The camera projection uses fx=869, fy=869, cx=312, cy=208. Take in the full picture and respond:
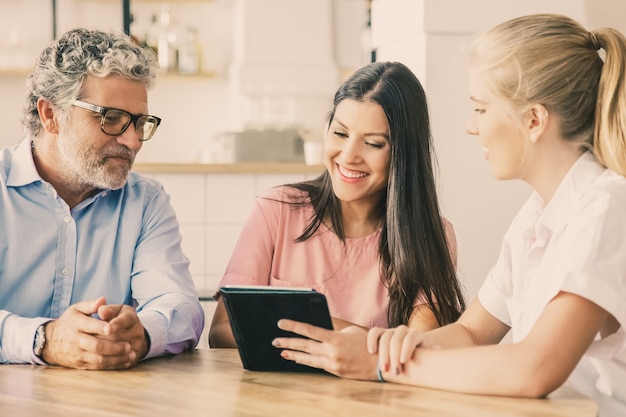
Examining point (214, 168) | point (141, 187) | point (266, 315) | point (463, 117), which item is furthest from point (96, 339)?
point (214, 168)

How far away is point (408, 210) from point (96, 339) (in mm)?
844

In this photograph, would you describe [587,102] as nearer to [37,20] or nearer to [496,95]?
[496,95]

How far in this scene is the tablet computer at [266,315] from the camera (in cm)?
139

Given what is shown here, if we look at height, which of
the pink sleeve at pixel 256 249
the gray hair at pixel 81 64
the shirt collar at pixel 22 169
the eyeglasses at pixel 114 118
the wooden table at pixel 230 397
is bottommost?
the wooden table at pixel 230 397

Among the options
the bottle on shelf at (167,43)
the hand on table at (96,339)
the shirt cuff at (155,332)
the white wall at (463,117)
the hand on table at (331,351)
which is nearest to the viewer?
the hand on table at (331,351)

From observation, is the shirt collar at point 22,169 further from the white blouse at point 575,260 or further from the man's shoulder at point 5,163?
the white blouse at point 575,260

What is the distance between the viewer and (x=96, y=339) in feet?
5.00

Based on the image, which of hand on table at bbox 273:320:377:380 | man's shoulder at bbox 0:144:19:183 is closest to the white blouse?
hand on table at bbox 273:320:377:380

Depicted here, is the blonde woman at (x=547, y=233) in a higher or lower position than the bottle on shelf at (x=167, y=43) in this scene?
lower

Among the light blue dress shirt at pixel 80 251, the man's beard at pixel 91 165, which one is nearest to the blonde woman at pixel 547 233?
the light blue dress shirt at pixel 80 251

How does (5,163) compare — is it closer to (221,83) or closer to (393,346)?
(393,346)

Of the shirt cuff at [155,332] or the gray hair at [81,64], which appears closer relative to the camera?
the shirt cuff at [155,332]

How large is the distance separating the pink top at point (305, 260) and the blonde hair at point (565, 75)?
27.6 inches

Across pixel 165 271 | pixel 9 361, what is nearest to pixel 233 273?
pixel 165 271
